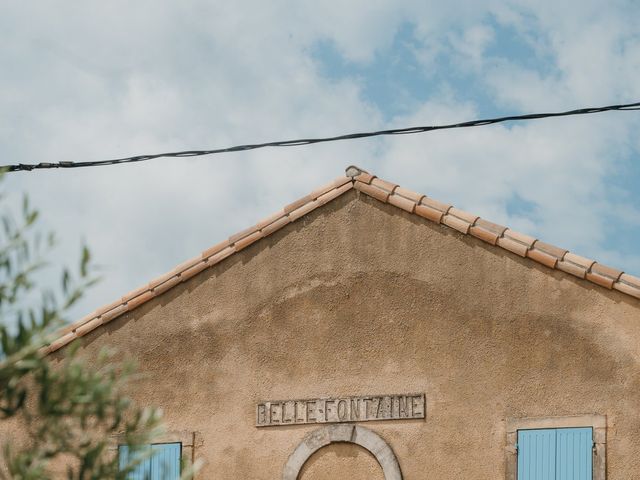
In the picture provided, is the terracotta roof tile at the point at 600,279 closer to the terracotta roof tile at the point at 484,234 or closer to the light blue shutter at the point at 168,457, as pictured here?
the terracotta roof tile at the point at 484,234

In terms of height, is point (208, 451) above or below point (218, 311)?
below

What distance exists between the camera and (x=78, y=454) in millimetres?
8258

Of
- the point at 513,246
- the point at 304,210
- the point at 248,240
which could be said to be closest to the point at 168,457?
the point at 248,240

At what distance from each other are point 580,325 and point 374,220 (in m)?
2.96

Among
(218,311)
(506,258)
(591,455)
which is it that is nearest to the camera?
(591,455)

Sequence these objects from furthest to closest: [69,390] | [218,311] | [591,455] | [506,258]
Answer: [218,311] < [506,258] < [591,455] < [69,390]

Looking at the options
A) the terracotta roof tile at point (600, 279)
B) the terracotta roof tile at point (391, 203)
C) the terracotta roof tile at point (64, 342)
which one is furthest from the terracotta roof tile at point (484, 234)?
the terracotta roof tile at point (64, 342)

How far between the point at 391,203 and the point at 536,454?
361cm

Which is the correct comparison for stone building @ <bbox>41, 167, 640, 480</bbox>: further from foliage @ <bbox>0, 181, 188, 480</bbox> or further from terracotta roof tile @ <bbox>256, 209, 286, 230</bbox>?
foliage @ <bbox>0, 181, 188, 480</bbox>

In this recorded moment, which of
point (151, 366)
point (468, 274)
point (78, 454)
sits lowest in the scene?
point (78, 454)

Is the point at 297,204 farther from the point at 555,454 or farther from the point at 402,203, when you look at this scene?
the point at 555,454

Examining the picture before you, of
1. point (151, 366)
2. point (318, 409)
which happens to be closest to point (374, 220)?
point (318, 409)

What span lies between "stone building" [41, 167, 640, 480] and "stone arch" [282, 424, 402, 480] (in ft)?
0.08

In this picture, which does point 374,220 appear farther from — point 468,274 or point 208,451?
point 208,451
